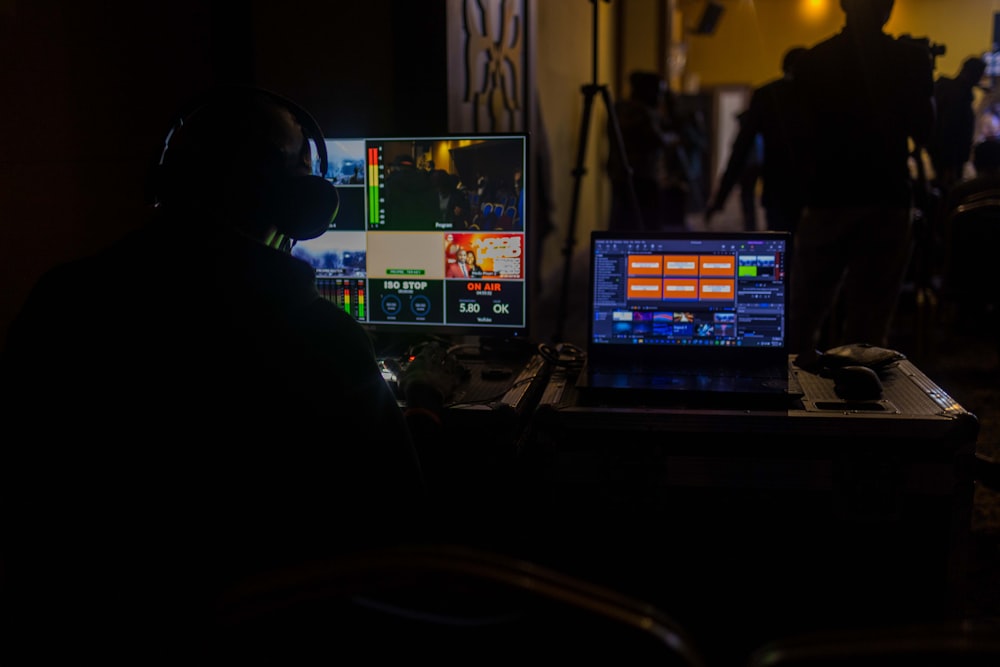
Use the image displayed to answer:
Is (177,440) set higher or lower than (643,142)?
lower

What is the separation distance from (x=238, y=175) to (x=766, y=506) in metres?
1.01

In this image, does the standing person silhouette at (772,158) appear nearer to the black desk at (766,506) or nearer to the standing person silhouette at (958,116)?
the standing person silhouette at (958,116)

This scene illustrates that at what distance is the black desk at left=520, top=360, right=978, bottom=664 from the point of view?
1525 mm

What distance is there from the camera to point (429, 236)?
2.00m

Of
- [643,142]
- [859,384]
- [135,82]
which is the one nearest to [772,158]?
[643,142]

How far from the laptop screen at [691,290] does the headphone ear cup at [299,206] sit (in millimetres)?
684

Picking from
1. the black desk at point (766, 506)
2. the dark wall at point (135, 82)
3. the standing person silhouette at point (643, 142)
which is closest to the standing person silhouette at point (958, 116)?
the standing person silhouette at point (643, 142)

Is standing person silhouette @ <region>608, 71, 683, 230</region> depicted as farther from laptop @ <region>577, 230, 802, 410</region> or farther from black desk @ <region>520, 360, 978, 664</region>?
black desk @ <region>520, 360, 978, 664</region>

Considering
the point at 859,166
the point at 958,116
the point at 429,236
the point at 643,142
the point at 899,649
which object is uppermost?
the point at 643,142

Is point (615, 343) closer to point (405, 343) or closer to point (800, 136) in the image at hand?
point (405, 343)

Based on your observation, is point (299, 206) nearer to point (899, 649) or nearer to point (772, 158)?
point (899, 649)

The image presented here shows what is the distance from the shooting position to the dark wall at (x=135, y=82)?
1.93m

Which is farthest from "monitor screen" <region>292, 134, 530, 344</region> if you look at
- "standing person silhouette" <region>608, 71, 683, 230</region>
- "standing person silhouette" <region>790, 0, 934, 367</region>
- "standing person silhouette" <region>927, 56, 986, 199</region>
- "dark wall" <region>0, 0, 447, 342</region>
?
"standing person silhouette" <region>608, 71, 683, 230</region>

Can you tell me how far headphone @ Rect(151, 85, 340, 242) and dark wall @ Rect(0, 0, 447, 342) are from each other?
73 centimetres
